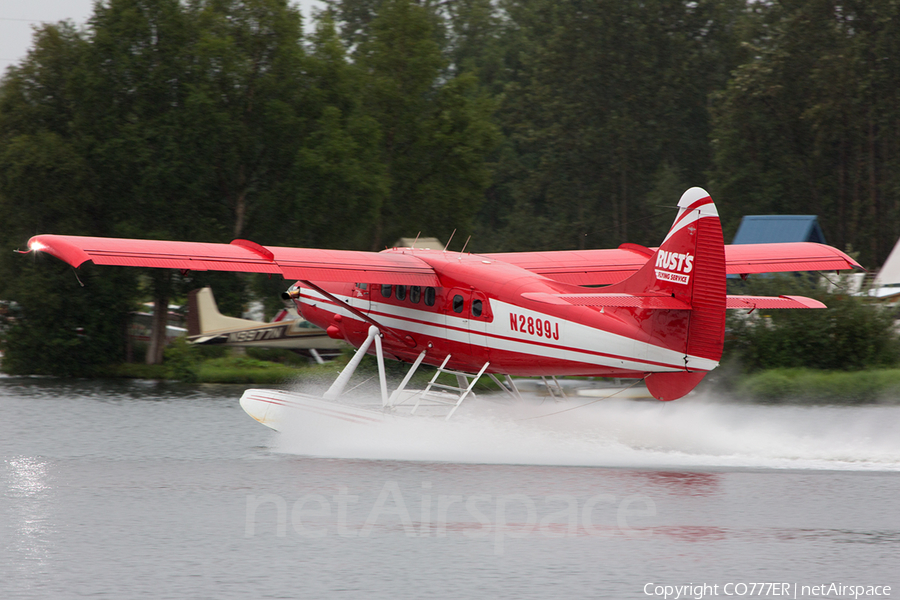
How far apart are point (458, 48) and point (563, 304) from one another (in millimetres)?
48343

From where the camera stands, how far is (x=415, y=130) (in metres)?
37.3

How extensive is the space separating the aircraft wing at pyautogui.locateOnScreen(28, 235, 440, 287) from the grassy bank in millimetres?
10379

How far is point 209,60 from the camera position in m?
27.3

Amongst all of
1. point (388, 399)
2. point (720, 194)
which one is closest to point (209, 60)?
point (388, 399)

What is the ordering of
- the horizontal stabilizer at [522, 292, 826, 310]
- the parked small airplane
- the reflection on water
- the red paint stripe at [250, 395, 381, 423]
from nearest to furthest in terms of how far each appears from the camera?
the reflection on water, the horizontal stabilizer at [522, 292, 826, 310], the red paint stripe at [250, 395, 381, 423], the parked small airplane

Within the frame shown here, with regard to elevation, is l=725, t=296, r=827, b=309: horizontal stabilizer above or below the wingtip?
below

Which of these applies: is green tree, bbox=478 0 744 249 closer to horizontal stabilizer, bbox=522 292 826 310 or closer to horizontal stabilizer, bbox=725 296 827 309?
horizontal stabilizer, bbox=725 296 827 309

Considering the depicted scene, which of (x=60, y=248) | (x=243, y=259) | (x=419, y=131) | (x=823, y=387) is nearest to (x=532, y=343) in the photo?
(x=243, y=259)

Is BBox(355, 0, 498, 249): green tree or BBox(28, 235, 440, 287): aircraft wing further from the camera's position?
BBox(355, 0, 498, 249): green tree

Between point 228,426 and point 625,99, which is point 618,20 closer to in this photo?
point 625,99

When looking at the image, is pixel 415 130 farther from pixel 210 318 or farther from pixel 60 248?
pixel 60 248

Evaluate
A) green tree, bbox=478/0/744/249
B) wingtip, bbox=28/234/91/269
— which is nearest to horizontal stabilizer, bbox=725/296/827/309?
wingtip, bbox=28/234/91/269

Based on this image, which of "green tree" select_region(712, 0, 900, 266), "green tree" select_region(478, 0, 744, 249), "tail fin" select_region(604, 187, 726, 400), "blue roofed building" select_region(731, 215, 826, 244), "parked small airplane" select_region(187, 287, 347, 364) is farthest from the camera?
"green tree" select_region(478, 0, 744, 249)

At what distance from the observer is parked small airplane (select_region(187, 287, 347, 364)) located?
95.6 ft
